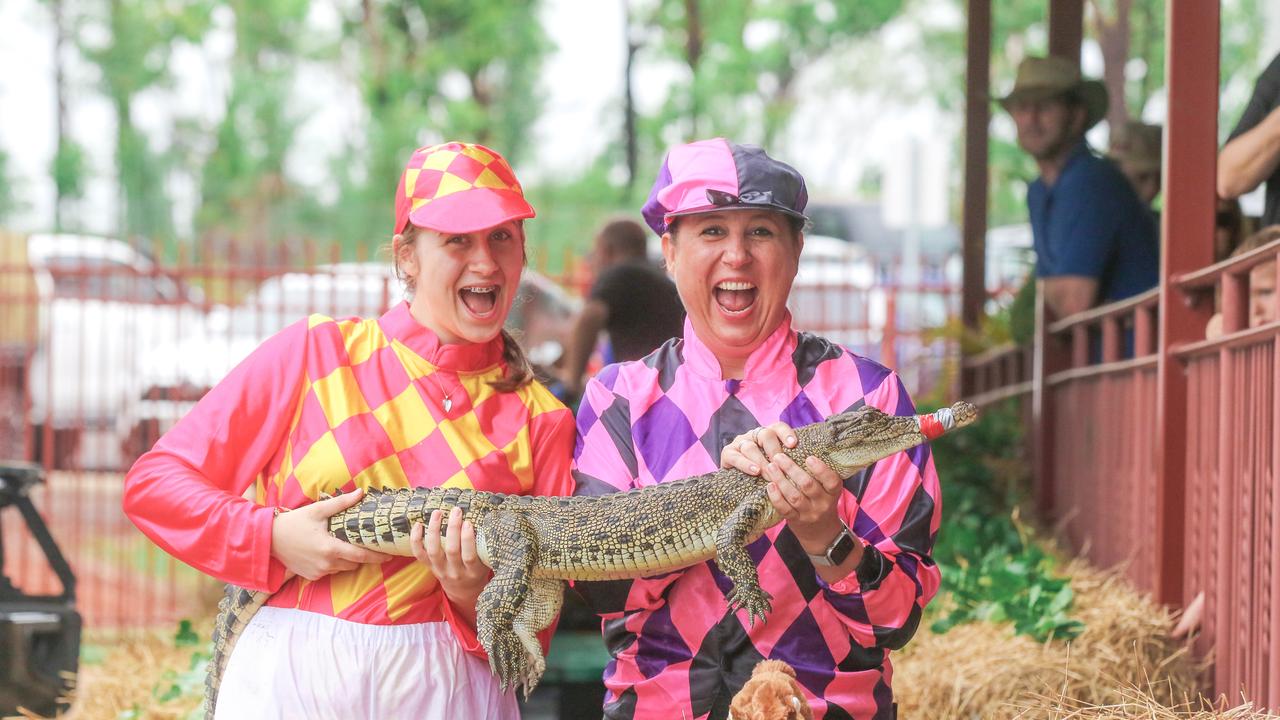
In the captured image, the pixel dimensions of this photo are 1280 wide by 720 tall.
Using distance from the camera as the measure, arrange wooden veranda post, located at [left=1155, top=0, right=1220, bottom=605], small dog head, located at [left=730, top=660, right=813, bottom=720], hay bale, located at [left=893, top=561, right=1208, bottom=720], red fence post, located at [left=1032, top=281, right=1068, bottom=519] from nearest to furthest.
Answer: small dog head, located at [left=730, top=660, right=813, bottom=720] → hay bale, located at [left=893, top=561, right=1208, bottom=720] → wooden veranda post, located at [left=1155, top=0, right=1220, bottom=605] → red fence post, located at [left=1032, top=281, right=1068, bottom=519]

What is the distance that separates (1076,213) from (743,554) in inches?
151

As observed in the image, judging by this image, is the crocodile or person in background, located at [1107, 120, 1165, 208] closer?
the crocodile

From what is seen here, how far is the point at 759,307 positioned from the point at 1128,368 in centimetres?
283

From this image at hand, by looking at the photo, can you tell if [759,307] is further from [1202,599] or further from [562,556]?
[1202,599]

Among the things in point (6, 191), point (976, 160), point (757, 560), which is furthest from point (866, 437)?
point (6, 191)

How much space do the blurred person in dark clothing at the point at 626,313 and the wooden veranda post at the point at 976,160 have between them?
2.68 meters

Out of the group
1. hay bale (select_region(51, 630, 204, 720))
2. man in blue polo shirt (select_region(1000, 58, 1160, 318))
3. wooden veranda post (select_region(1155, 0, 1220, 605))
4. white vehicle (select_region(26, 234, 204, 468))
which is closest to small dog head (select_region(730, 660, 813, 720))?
wooden veranda post (select_region(1155, 0, 1220, 605))

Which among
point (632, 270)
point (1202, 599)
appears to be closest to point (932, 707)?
point (1202, 599)

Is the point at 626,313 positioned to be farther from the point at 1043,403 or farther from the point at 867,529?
the point at 867,529

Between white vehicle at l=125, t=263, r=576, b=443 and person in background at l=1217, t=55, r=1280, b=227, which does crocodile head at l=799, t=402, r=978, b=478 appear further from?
white vehicle at l=125, t=263, r=576, b=443

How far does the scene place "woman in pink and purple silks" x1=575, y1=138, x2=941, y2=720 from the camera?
252 centimetres

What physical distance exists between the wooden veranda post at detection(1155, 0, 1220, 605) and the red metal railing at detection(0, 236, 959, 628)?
5.21 m

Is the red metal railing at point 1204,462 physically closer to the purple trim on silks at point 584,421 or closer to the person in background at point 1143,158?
the person in background at point 1143,158

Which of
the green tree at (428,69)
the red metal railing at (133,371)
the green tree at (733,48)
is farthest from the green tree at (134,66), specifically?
the red metal railing at (133,371)
